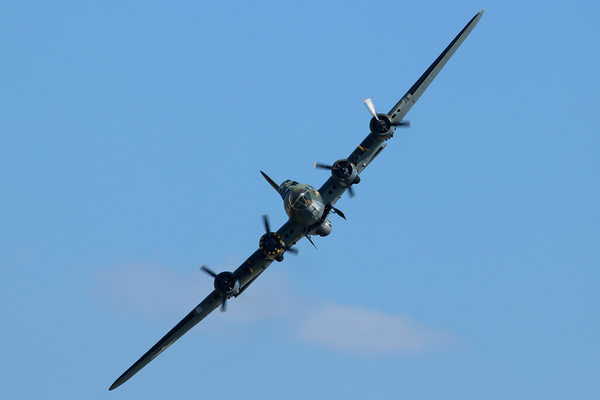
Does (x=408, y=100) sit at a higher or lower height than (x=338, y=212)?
higher

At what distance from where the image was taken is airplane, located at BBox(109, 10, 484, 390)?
7288cm

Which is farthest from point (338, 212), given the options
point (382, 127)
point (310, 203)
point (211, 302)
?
point (211, 302)

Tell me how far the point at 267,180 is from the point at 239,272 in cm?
856

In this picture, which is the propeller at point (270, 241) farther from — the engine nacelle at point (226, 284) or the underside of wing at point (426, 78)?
the underside of wing at point (426, 78)

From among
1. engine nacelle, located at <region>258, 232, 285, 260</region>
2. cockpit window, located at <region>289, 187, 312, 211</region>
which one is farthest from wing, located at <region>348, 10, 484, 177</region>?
engine nacelle, located at <region>258, 232, 285, 260</region>

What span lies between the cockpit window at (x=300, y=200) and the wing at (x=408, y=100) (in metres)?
6.17

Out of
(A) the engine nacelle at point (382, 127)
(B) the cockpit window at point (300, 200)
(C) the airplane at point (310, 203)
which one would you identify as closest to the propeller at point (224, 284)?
(C) the airplane at point (310, 203)

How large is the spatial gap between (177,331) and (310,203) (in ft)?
60.3

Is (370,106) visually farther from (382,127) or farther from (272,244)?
(272,244)

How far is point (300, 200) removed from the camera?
71750 mm

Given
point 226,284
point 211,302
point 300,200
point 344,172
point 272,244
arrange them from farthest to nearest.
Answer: point 211,302
point 226,284
point 344,172
point 272,244
point 300,200

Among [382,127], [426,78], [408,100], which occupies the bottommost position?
[382,127]

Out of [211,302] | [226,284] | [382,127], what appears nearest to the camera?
[382,127]

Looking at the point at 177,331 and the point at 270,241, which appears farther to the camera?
the point at 177,331
